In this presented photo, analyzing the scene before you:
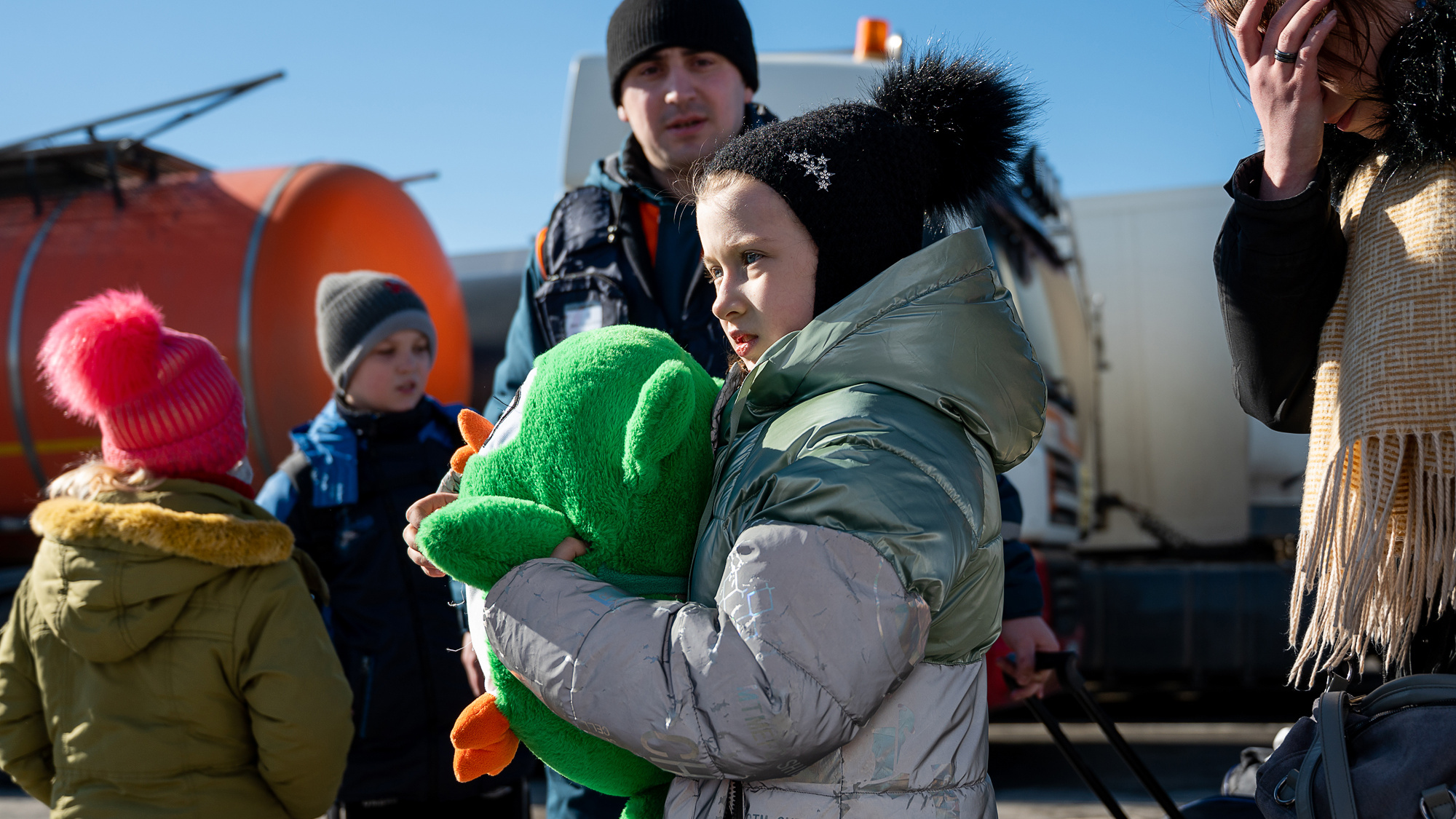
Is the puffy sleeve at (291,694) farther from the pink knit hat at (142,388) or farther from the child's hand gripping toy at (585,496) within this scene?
the child's hand gripping toy at (585,496)

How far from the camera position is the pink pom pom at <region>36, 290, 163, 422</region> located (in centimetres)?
211

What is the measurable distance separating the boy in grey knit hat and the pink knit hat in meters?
0.58

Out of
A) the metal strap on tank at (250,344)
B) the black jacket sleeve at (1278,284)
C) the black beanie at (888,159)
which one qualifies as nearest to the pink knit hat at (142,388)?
the black beanie at (888,159)

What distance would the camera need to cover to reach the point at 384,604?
2.77 meters

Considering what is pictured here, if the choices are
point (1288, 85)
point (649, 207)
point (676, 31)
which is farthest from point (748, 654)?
point (676, 31)

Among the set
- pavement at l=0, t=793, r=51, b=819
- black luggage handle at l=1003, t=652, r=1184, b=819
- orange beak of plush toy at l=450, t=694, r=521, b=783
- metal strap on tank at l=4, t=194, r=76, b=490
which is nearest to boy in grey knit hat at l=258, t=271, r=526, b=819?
black luggage handle at l=1003, t=652, r=1184, b=819

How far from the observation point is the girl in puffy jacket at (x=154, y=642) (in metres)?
1.98

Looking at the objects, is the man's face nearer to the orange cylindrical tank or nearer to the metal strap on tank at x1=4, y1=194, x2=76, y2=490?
the orange cylindrical tank

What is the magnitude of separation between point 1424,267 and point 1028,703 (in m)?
1.13

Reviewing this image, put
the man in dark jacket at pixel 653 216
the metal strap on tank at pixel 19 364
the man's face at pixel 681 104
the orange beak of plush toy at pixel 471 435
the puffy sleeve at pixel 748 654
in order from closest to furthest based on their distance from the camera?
the puffy sleeve at pixel 748 654, the orange beak of plush toy at pixel 471 435, the man in dark jacket at pixel 653 216, the man's face at pixel 681 104, the metal strap on tank at pixel 19 364

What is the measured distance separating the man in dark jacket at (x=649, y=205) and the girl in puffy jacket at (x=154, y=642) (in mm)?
603

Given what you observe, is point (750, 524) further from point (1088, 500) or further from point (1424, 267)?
point (1088, 500)

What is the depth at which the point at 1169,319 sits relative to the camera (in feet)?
21.8

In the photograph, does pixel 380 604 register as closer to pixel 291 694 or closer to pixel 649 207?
pixel 291 694
